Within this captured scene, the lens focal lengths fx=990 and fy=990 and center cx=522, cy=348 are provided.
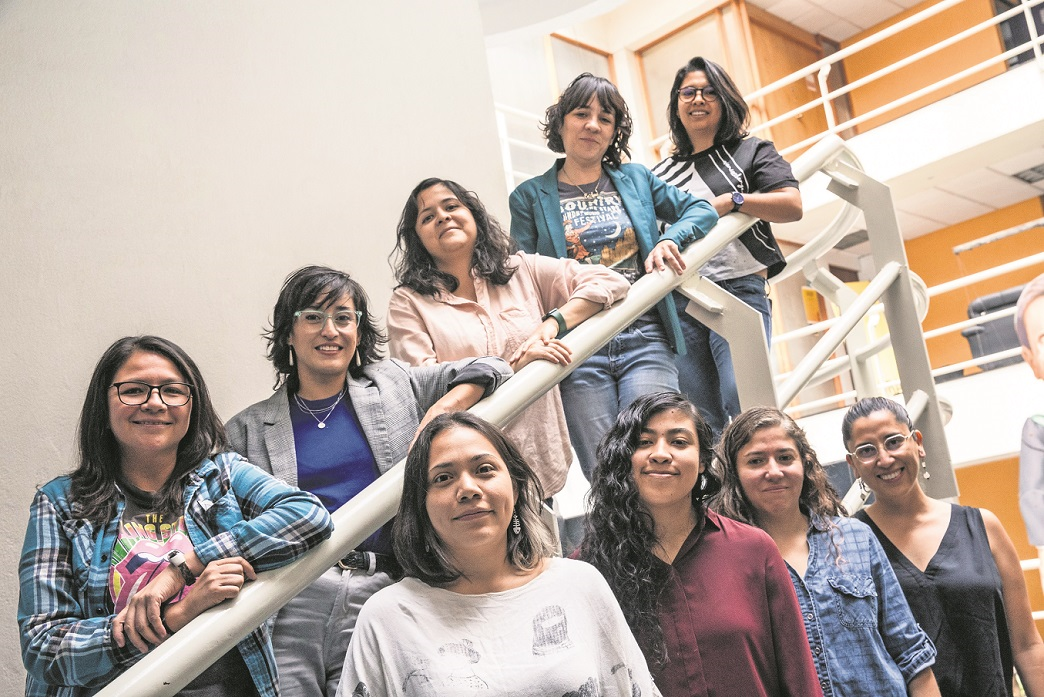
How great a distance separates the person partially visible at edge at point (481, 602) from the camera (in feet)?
4.62

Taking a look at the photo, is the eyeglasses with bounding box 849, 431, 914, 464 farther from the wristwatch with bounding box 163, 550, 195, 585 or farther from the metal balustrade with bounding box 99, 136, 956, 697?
the wristwatch with bounding box 163, 550, 195, 585

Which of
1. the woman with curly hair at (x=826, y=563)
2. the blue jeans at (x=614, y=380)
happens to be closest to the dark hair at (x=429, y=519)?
the woman with curly hair at (x=826, y=563)

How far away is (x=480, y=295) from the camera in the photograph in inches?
93.5

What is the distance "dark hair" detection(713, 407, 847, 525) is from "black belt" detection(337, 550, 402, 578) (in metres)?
0.72

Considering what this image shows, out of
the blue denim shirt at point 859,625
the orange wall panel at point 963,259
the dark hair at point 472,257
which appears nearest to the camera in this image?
the blue denim shirt at point 859,625

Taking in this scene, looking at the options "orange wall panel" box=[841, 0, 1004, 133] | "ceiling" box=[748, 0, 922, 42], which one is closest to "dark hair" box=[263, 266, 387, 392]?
"ceiling" box=[748, 0, 922, 42]

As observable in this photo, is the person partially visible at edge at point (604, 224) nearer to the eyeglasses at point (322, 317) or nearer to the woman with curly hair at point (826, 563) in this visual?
the woman with curly hair at point (826, 563)

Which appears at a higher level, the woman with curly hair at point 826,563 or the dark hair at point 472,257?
the dark hair at point 472,257

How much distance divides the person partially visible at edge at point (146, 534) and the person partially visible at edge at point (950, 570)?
4.39ft

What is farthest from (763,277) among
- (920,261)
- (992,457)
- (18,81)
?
(920,261)

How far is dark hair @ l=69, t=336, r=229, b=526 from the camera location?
1664 millimetres

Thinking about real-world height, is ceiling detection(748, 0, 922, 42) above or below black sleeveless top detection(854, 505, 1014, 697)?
above

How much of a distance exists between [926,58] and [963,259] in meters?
2.13

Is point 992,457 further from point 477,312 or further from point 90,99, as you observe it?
point 90,99
